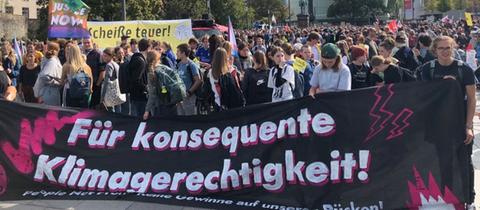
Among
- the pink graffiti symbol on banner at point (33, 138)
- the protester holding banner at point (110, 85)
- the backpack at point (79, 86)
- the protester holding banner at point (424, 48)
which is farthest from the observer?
the protester holding banner at point (424, 48)

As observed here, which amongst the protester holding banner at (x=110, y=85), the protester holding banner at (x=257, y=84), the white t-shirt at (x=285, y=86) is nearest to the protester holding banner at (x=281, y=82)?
the white t-shirt at (x=285, y=86)

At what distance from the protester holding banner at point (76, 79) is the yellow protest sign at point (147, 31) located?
528cm

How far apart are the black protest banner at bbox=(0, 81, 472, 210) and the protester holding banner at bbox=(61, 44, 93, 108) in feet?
6.70

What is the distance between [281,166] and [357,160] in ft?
2.35

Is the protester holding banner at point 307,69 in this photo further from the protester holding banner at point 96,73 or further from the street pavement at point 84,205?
the protester holding banner at point 96,73

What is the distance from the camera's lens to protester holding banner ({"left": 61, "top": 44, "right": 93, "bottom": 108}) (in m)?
8.14

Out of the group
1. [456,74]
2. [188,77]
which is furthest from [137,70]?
[456,74]

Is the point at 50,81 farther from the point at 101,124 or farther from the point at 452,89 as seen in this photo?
the point at 452,89

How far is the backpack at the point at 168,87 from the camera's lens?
7.58m

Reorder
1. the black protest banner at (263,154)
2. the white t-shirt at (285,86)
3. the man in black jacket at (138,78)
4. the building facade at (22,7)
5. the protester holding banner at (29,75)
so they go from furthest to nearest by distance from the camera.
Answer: the building facade at (22,7) → the protester holding banner at (29,75) → the man in black jacket at (138,78) → the white t-shirt at (285,86) → the black protest banner at (263,154)

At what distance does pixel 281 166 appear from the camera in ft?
17.3

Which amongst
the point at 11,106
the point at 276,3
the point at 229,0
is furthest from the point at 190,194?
the point at 276,3

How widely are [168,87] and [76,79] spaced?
5.03ft

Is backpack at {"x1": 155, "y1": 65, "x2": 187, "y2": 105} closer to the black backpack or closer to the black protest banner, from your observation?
the black backpack
